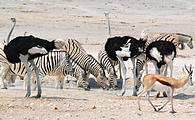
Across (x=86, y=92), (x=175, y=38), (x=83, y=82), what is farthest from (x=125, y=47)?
(x=175, y=38)

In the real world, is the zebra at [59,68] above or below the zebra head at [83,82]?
above

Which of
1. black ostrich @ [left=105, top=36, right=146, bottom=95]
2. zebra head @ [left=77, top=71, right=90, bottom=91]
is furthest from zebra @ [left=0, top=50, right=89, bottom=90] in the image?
black ostrich @ [left=105, top=36, right=146, bottom=95]

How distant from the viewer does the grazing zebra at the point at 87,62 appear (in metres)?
13.9

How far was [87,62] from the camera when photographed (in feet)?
46.1

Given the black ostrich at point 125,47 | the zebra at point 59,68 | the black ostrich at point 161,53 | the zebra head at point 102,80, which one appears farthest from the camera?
the zebra head at point 102,80

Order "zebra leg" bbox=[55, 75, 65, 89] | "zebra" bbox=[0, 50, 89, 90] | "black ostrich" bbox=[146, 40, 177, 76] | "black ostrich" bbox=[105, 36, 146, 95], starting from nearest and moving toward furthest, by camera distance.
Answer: "black ostrich" bbox=[146, 40, 177, 76] → "black ostrich" bbox=[105, 36, 146, 95] → "zebra" bbox=[0, 50, 89, 90] → "zebra leg" bbox=[55, 75, 65, 89]

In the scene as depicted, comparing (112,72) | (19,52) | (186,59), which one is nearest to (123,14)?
(186,59)

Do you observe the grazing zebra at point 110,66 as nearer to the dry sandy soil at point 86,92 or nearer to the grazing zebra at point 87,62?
the grazing zebra at point 87,62

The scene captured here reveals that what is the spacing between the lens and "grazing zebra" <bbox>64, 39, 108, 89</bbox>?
13875 millimetres

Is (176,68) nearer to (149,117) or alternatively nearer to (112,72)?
(112,72)

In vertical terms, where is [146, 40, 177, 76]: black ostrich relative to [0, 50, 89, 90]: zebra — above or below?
above

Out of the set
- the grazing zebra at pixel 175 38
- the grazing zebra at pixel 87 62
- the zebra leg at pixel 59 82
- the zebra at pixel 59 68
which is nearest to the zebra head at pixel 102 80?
the grazing zebra at pixel 87 62

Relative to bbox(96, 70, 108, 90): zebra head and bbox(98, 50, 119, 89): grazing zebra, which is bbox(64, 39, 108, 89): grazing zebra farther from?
bbox(98, 50, 119, 89): grazing zebra

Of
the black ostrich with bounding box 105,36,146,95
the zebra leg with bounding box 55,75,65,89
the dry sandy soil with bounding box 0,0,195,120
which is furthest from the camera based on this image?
the zebra leg with bounding box 55,75,65,89
